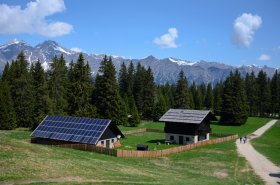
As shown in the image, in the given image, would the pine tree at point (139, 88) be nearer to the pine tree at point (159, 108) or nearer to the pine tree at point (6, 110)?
the pine tree at point (159, 108)

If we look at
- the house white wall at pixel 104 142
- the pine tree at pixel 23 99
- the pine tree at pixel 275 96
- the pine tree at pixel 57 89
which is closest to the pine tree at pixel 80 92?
the pine tree at pixel 57 89

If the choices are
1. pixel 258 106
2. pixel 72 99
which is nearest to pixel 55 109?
pixel 72 99

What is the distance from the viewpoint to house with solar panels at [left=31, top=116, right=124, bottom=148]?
176 ft

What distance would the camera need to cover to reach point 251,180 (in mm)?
35375

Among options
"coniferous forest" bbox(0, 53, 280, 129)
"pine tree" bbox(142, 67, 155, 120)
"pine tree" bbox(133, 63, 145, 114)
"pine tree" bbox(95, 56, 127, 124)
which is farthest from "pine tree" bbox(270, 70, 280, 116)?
"pine tree" bbox(95, 56, 127, 124)

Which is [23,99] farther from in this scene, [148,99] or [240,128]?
[240,128]

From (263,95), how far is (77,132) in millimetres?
91419

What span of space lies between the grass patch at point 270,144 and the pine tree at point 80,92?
3537 centimetres

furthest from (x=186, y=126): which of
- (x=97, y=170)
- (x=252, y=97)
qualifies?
(x=252, y=97)

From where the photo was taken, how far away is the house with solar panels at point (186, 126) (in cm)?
6838

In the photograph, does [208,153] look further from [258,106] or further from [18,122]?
[258,106]

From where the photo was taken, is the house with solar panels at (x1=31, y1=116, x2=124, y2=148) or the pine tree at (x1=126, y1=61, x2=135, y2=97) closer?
the house with solar panels at (x1=31, y1=116, x2=124, y2=148)

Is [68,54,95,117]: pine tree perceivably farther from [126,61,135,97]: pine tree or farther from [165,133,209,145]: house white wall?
[126,61,135,97]: pine tree

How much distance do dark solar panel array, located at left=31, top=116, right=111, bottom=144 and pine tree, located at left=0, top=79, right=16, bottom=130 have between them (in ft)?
63.8
